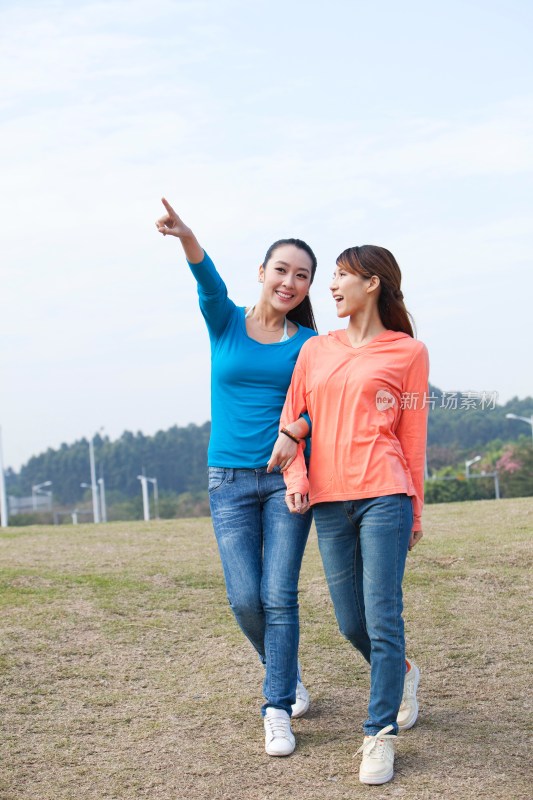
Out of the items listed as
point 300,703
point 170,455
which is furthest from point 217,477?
point 170,455

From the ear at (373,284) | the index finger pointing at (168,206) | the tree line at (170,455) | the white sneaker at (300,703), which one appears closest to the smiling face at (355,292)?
the ear at (373,284)

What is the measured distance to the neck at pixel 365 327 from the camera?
399 cm

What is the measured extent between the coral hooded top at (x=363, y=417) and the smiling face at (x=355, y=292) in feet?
0.47

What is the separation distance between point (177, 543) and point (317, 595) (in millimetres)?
2611

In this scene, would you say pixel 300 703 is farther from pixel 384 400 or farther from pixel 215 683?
pixel 384 400

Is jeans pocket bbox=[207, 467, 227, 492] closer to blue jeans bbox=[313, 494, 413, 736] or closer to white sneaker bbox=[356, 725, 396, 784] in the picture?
blue jeans bbox=[313, 494, 413, 736]

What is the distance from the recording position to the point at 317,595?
6.77 m

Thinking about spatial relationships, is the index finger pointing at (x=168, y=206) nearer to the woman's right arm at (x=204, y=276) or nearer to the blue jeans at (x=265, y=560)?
the woman's right arm at (x=204, y=276)

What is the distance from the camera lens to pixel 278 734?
409 cm

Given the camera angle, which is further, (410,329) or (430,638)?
(430,638)

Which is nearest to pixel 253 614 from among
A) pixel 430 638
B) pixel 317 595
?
pixel 430 638

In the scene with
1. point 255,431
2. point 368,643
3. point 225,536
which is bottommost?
point 368,643

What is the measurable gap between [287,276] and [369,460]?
2.86 ft

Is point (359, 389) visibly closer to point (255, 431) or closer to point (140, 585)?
point (255, 431)
